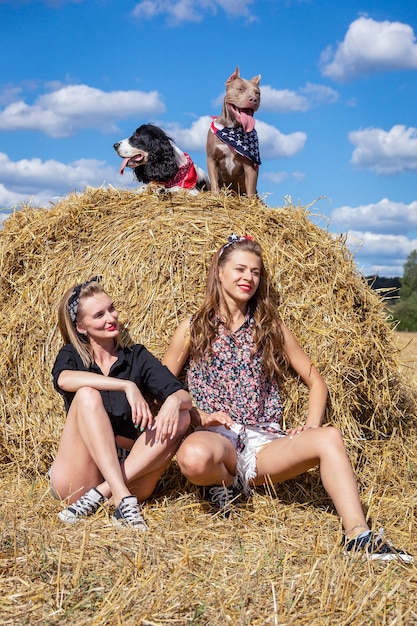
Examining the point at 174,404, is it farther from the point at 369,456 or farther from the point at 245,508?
the point at 369,456

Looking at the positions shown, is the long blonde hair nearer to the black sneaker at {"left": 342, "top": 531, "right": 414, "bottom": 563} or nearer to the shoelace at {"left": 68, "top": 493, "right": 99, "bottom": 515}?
the shoelace at {"left": 68, "top": 493, "right": 99, "bottom": 515}

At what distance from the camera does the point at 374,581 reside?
3094mm

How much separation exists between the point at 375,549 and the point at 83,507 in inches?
61.8

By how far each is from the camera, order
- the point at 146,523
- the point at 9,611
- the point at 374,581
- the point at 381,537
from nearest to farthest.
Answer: the point at 9,611 → the point at 374,581 → the point at 381,537 → the point at 146,523

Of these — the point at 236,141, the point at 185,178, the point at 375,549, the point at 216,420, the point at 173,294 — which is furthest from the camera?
the point at 185,178

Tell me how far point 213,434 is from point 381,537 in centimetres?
103

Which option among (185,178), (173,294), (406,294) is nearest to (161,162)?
(185,178)

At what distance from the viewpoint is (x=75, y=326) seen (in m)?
4.37

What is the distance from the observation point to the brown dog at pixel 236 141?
5965 millimetres

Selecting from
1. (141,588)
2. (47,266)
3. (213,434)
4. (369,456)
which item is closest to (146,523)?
(213,434)

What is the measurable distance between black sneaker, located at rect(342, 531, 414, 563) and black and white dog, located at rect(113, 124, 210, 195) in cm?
332

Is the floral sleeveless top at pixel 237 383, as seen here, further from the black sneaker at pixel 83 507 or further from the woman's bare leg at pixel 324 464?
the black sneaker at pixel 83 507

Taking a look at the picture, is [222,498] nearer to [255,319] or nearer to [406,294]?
[255,319]

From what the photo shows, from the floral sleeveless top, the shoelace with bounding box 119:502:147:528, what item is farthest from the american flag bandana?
the shoelace with bounding box 119:502:147:528
